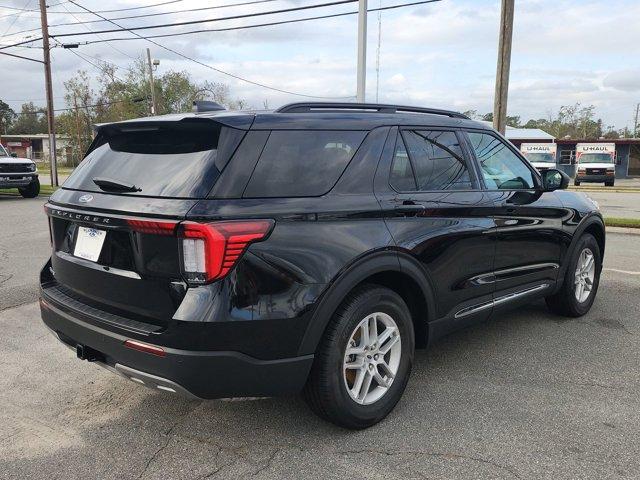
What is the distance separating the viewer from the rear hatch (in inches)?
99.7

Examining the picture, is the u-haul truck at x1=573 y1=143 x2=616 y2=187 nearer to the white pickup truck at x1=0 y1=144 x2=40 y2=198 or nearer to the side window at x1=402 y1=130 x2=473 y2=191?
the white pickup truck at x1=0 y1=144 x2=40 y2=198

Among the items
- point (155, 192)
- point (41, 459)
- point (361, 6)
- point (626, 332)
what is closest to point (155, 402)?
Answer: point (41, 459)

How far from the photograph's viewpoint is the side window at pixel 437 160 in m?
3.42

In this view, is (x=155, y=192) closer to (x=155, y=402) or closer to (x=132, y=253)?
(x=132, y=253)

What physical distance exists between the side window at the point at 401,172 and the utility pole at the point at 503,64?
9695mm

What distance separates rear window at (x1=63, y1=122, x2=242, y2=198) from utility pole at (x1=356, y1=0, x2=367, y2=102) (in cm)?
998

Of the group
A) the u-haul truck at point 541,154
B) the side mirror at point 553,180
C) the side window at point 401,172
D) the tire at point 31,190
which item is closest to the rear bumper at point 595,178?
the u-haul truck at point 541,154

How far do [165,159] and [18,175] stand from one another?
58.0 ft

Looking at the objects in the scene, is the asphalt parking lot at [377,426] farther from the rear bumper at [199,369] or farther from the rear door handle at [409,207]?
the rear door handle at [409,207]

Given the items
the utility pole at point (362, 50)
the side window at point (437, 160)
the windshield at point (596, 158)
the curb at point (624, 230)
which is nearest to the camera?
the side window at point (437, 160)

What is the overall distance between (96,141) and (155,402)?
5.39ft

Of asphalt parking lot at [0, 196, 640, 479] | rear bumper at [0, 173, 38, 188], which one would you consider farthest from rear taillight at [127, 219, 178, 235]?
rear bumper at [0, 173, 38, 188]

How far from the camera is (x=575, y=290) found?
5047mm

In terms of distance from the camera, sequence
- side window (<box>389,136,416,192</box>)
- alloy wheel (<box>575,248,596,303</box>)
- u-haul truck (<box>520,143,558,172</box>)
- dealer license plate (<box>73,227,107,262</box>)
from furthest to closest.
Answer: u-haul truck (<box>520,143,558,172</box>), alloy wheel (<box>575,248,596,303</box>), side window (<box>389,136,416,192</box>), dealer license plate (<box>73,227,107,262</box>)
